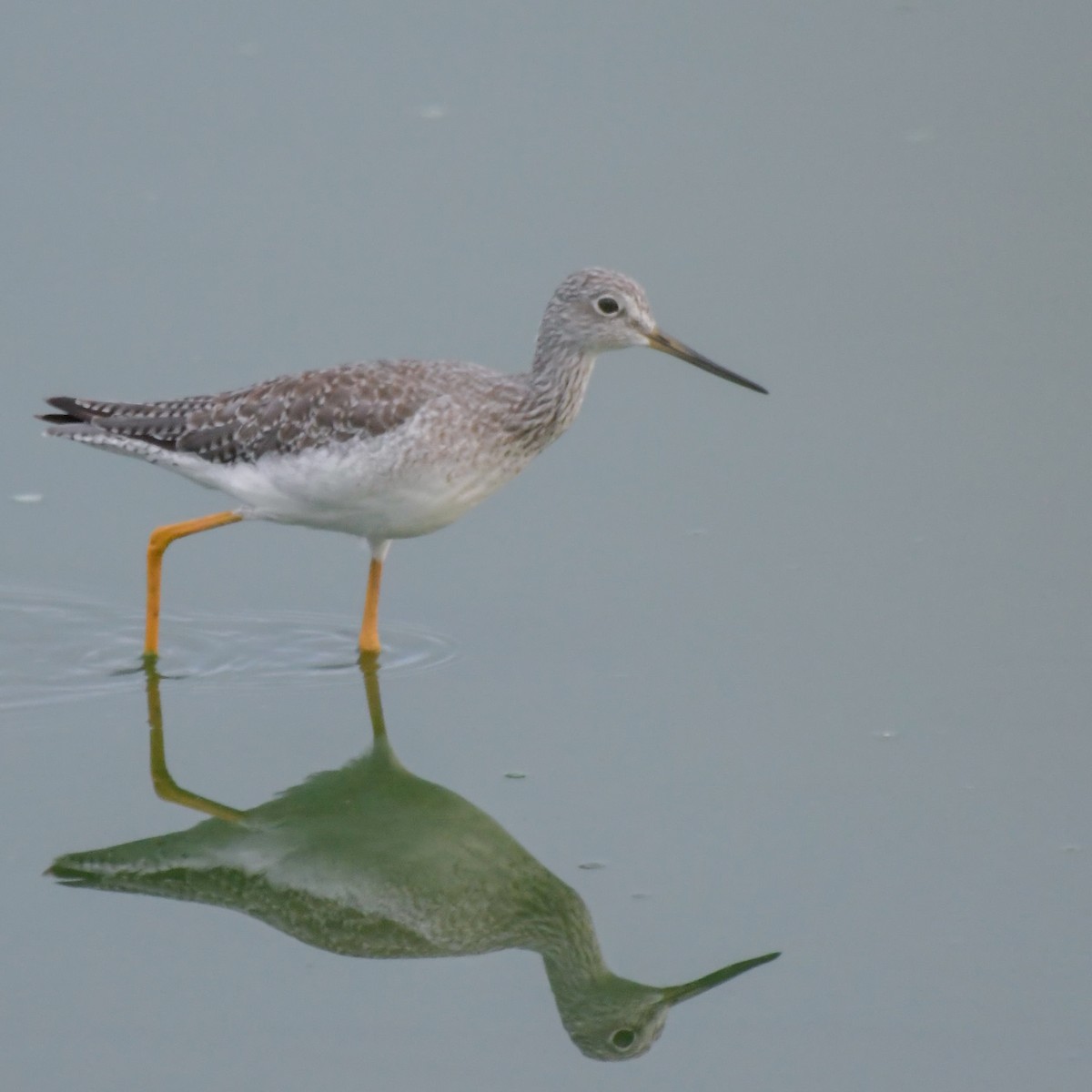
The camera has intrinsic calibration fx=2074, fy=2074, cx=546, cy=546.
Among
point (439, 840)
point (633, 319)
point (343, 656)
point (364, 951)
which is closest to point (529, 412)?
point (633, 319)

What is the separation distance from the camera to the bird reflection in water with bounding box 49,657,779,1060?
25.8 ft

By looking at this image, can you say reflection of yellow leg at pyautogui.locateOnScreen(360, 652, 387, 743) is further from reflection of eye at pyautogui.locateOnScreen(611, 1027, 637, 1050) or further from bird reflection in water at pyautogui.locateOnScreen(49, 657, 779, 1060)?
reflection of eye at pyautogui.locateOnScreen(611, 1027, 637, 1050)

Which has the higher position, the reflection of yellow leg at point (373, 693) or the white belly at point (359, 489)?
the white belly at point (359, 489)

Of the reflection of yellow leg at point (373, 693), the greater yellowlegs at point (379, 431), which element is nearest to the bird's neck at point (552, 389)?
the greater yellowlegs at point (379, 431)

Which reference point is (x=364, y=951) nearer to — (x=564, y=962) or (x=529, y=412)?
(x=564, y=962)

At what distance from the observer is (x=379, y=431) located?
9703mm

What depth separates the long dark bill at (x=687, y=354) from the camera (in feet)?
33.3

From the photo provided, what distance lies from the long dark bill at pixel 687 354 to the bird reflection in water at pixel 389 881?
8.03ft

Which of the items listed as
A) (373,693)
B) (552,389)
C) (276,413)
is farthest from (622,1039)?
(276,413)

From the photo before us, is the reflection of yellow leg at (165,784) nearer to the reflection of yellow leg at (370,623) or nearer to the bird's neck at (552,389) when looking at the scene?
the reflection of yellow leg at (370,623)

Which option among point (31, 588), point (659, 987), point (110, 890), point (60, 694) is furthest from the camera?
point (31, 588)

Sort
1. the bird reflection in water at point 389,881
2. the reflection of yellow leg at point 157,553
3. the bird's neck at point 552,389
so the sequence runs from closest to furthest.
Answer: the bird reflection in water at point 389,881
the bird's neck at point 552,389
the reflection of yellow leg at point 157,553

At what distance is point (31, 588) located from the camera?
34.9 ft

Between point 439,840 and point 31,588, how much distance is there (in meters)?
2.98
